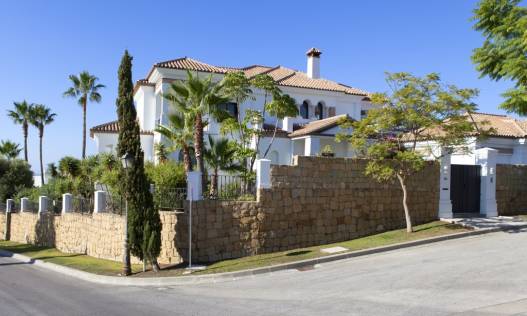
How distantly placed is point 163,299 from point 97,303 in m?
1.37

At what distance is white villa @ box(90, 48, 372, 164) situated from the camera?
93.2ft

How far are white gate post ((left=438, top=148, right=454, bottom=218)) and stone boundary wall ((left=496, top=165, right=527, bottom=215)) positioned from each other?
277 cm

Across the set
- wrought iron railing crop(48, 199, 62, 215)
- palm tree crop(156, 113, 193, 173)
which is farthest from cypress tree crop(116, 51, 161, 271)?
wrought iron railing crop(48, 199, 62, 215)

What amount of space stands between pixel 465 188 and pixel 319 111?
16.3 meters

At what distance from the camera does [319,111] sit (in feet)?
112

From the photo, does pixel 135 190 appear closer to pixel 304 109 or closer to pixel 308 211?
pixel 308 211

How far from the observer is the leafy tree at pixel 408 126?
50.6ft

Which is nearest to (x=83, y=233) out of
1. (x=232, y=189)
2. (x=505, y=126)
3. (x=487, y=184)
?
(x=232, y=189)

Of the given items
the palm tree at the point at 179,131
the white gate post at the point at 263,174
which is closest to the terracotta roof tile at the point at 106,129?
the palm tree at the point at 179,131

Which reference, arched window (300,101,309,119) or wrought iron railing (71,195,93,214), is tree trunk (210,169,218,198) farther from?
arched window (300,101,309,119)

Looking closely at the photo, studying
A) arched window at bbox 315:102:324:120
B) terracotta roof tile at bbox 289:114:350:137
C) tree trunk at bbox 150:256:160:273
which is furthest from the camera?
arched window at bbox 315:102:324:120

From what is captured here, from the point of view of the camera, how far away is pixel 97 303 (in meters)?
10.1

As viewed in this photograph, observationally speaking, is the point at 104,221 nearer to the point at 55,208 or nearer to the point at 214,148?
the point at 214,148

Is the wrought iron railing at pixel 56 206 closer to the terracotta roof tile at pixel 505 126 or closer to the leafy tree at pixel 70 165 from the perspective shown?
the leafy tree at pixel 70 165
